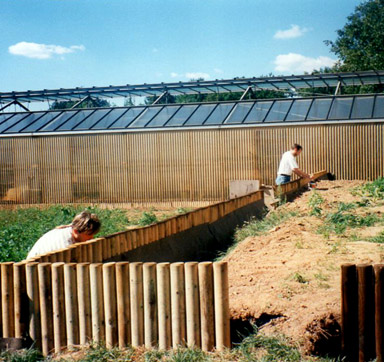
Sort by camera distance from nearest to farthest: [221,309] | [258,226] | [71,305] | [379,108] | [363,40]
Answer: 1. [221,309]
2. [71,305]
3. [258,226]
4. [379,108]
5. [363,40]

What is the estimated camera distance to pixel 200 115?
67.8 feet

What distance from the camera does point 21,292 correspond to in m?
4.95

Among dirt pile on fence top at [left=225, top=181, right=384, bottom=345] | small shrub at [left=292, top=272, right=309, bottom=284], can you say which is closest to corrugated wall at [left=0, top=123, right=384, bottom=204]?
dirt pile on fence top at [left=225, top=181, right=384, bottom=345]

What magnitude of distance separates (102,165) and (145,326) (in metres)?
16.2

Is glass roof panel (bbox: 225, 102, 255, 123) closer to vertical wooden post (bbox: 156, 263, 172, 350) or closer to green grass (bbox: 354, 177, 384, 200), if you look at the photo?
green grass (bbox: 354, 177, 384, 200)

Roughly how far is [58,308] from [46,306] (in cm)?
12

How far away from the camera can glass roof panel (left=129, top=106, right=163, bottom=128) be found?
20.6m

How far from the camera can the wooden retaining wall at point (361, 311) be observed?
14.0 ft

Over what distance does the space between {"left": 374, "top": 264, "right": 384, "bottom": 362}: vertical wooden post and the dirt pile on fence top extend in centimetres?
39

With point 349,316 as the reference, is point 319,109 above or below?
above

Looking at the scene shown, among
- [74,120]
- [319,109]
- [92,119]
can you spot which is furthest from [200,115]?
[74,120]

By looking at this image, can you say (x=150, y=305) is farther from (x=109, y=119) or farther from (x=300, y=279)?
(x=109, y=119)

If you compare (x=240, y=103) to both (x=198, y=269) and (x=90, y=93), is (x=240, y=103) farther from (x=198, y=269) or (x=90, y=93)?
(x=198, y=269)

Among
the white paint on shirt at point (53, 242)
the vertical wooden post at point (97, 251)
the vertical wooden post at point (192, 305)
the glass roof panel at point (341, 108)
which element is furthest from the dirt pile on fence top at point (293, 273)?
the glass roof panel at point (341, 108)
